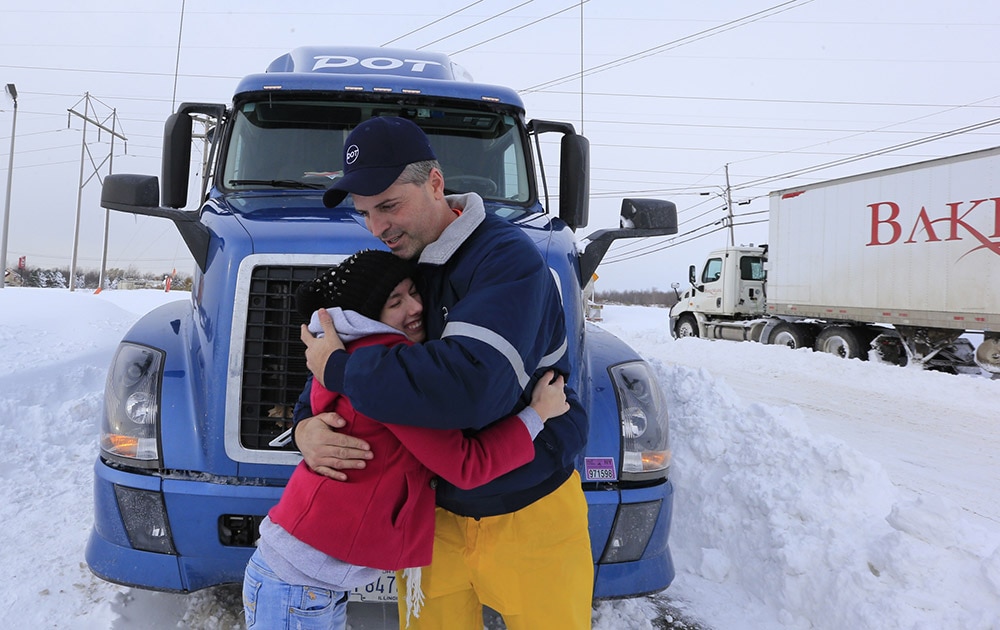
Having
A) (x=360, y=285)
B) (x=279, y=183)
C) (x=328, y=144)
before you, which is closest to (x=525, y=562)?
(x=360, y=285)

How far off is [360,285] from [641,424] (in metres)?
1.71

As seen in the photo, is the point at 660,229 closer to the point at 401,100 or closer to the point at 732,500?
the point at 401,100

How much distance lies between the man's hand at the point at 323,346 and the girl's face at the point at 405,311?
0.46 ft

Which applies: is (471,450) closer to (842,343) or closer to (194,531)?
(194,531)

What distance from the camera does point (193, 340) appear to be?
294cm

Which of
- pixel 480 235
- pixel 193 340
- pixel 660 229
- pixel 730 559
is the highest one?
pixel 660 229

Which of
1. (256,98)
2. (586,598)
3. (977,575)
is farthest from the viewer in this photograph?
(256,98)


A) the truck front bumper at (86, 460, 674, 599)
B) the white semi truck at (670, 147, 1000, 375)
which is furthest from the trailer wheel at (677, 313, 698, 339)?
the truck front bumper at (86, 460, 674, 599)

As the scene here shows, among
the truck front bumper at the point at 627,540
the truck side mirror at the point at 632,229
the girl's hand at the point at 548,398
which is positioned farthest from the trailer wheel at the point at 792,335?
the girl's hand at the point at 548,398

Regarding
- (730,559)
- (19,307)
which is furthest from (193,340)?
(19,307)

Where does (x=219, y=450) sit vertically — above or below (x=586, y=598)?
above

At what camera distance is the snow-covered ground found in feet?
10.6

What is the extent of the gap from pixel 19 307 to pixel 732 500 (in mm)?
11489

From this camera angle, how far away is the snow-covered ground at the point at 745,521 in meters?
3.22
